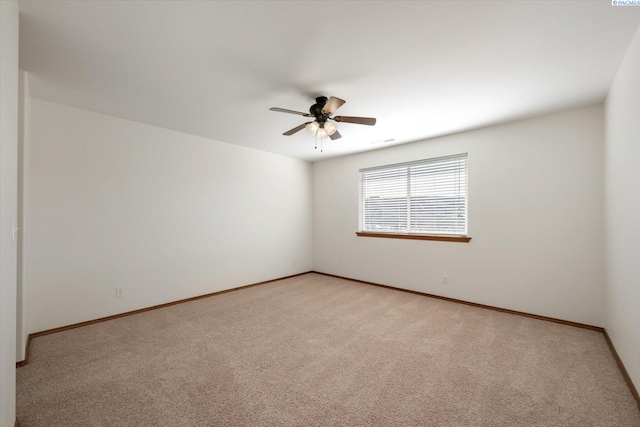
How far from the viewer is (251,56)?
2.11 m

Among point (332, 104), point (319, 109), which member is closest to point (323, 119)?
point (319, 109)

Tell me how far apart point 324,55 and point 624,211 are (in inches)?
109

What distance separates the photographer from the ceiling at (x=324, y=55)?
166 cm

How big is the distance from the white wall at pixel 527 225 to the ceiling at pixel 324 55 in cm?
41

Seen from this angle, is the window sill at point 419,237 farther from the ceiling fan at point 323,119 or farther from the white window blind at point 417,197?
the ceiling fan at point 323,119

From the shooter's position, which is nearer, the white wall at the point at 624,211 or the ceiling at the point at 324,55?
the ceiling at the point at 324,55

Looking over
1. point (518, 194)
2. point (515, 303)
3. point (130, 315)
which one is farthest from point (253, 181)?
point (515, 303)

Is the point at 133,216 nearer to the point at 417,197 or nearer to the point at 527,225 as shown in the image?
the point at 417,197

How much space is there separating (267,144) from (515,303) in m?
4.37

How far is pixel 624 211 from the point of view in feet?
7.11

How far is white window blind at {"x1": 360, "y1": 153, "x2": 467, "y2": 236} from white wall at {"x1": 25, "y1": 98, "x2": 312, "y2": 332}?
6.46ft

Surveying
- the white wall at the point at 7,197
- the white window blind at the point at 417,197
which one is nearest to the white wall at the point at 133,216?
the white wall at the point at 7,197

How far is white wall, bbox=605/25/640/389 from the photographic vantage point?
1877 mm

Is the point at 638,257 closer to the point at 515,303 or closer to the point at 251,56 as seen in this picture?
the point at 515,303
